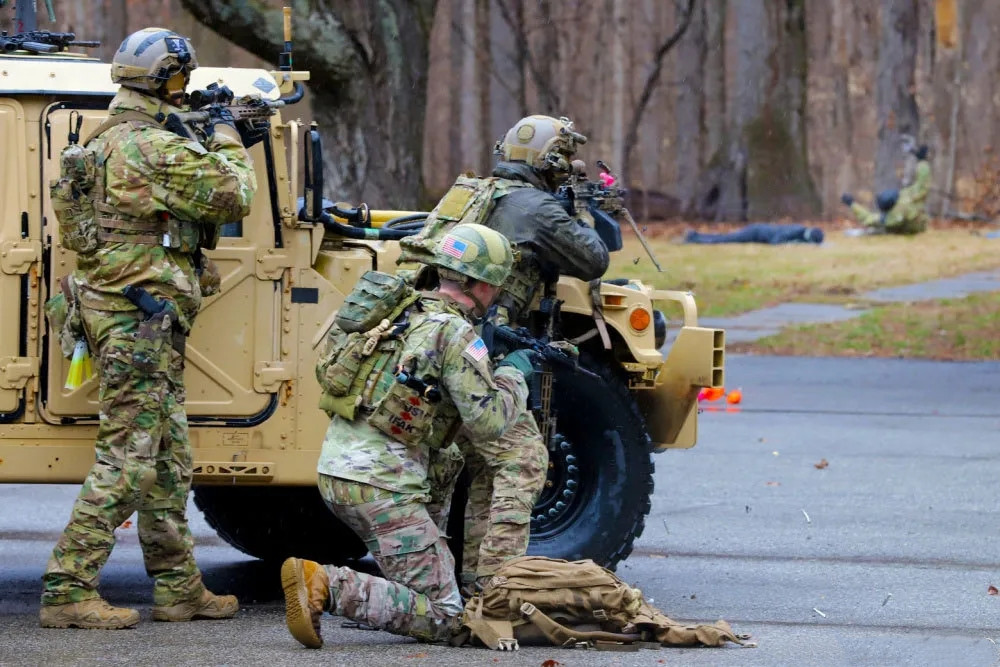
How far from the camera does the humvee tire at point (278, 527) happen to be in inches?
316

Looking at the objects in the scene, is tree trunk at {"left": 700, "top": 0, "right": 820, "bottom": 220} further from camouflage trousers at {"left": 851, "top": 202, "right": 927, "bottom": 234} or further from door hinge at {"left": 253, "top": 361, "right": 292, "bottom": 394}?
door hinge at {"left": 253, "top": 361, "right": 292, "bottom": 394}

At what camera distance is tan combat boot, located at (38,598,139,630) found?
250 inches

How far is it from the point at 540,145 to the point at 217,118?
1.53 metres

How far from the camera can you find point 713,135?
144ft

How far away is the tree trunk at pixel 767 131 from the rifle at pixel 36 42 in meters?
27.0

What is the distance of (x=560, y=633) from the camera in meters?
6.07

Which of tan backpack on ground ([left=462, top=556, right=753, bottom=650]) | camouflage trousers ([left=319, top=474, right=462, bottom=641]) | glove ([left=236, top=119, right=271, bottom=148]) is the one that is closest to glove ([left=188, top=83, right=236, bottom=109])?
glove ([left=236, top=119, right=271, bottom=148])

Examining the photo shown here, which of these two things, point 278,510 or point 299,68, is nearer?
point 278,510

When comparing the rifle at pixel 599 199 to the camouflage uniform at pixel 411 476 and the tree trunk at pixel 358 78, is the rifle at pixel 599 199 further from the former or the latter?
the tree trunk at pixel 358 78

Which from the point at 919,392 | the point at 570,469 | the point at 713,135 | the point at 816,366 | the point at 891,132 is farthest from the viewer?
the point at 713,135

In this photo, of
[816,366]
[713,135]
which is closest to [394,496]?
[816,366]

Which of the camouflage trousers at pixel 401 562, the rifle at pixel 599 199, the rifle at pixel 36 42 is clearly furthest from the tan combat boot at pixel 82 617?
the rifle at pixel 599 199

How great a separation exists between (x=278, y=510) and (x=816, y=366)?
9.71 metres

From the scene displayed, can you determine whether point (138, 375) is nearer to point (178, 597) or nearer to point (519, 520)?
point (178, 597)
